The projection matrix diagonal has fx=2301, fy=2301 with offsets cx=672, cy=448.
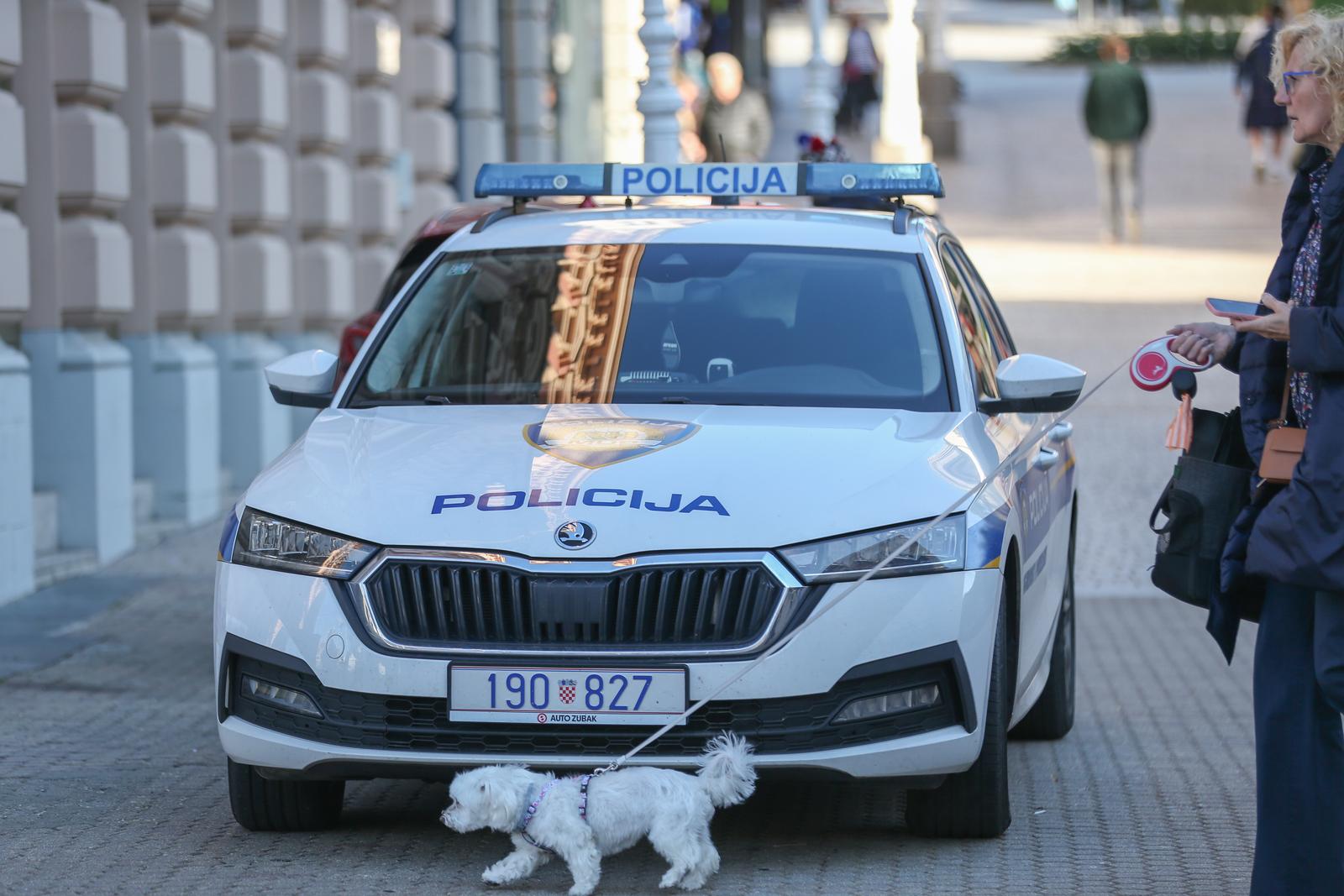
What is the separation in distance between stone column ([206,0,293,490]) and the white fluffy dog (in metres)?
8.57

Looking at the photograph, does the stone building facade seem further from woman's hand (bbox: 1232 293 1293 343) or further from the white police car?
woman's hand (bbox: 1232 293 1293 343)

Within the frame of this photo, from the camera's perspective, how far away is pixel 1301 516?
14.2ft

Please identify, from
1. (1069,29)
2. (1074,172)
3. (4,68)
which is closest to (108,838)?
(4,68)

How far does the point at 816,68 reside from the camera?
2228cm

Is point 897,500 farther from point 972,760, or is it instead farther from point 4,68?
point 4,68

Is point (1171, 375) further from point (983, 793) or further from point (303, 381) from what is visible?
point (303, 381)

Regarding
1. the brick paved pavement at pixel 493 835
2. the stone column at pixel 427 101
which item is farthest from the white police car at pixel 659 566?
the stone column at pixel 427 101

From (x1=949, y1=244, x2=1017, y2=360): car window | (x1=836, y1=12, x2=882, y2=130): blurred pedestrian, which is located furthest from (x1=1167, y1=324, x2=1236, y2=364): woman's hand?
(x1=836, y1=12, x2=882, y2=130): blurred pedestrian

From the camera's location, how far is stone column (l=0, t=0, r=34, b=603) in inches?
381

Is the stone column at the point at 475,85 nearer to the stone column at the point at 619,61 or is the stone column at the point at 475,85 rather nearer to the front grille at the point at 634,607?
the stone column at the point at 619,61

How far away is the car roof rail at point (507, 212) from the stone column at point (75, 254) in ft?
12.9

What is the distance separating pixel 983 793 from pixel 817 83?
17408 millimetres

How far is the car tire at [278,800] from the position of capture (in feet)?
18.5

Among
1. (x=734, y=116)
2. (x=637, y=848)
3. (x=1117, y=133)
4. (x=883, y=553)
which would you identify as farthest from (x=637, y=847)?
(x=1117, y=133)
